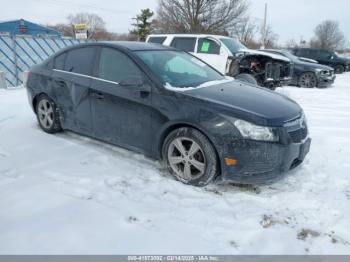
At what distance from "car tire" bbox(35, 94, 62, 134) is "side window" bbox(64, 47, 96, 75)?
63 centimetres

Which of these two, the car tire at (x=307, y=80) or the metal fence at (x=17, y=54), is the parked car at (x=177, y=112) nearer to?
the metal fence at (x=17, y=54)

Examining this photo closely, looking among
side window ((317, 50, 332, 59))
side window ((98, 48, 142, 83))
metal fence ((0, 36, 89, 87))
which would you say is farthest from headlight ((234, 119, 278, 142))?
side window ((317, 50, 332, 59))

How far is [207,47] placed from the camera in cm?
1025

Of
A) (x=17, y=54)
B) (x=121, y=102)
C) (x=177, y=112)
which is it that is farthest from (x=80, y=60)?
(x=17, y=54)

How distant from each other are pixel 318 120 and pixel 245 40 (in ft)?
144

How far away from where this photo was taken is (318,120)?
6.66 metres

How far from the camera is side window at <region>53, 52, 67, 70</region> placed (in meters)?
4.89

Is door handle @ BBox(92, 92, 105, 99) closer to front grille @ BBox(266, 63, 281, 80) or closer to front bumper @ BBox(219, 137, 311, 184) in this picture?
front bumper @ BBox(219, 137, 311, 184)

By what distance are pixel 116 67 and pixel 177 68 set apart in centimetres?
78

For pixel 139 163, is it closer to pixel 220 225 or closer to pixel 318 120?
pixel 220 225

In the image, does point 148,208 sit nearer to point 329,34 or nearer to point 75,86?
point 75,86

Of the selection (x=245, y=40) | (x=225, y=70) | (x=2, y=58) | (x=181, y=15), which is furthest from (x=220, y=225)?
(x=245, y=40)

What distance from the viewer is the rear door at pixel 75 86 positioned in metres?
4.42

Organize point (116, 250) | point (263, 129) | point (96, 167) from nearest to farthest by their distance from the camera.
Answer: point (116, 250)
point (263, 129)
point (96, 167)
